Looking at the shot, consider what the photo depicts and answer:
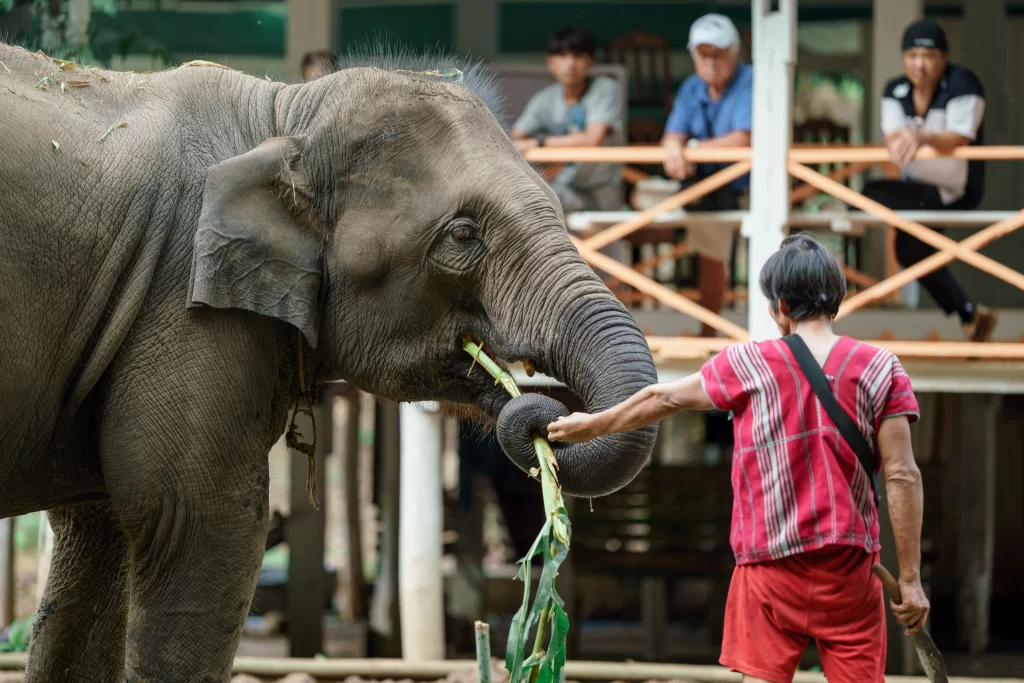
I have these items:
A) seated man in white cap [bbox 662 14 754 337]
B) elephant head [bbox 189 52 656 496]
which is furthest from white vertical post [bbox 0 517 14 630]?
elephant head [bbox 189 52 656 496]

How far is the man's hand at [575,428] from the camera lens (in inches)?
141

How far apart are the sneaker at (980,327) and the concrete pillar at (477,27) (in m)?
3.92

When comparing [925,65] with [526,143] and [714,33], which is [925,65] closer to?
[714,33]

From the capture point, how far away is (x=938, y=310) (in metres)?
10.4

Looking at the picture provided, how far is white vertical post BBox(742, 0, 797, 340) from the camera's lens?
732 centimetres

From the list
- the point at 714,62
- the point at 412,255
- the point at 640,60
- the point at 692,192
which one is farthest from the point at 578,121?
the point at 412,255

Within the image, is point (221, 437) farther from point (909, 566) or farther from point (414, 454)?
point (414, 454)


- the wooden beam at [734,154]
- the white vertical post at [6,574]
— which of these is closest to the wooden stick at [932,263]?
the wooden beam at [734,154]

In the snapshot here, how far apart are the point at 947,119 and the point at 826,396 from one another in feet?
13.8

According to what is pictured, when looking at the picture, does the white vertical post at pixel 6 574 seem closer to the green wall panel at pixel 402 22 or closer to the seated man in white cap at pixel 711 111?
the green wall panel at pixel 402 22

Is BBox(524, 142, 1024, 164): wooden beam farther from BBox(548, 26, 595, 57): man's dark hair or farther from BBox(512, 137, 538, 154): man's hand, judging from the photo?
BBox(548, 26, 595, 57): man's dark hair

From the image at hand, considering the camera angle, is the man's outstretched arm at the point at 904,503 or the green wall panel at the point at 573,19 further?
the green wall panel at the point at 573,19

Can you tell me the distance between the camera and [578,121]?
26.5 feet

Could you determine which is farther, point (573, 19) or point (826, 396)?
point (573, 19)
